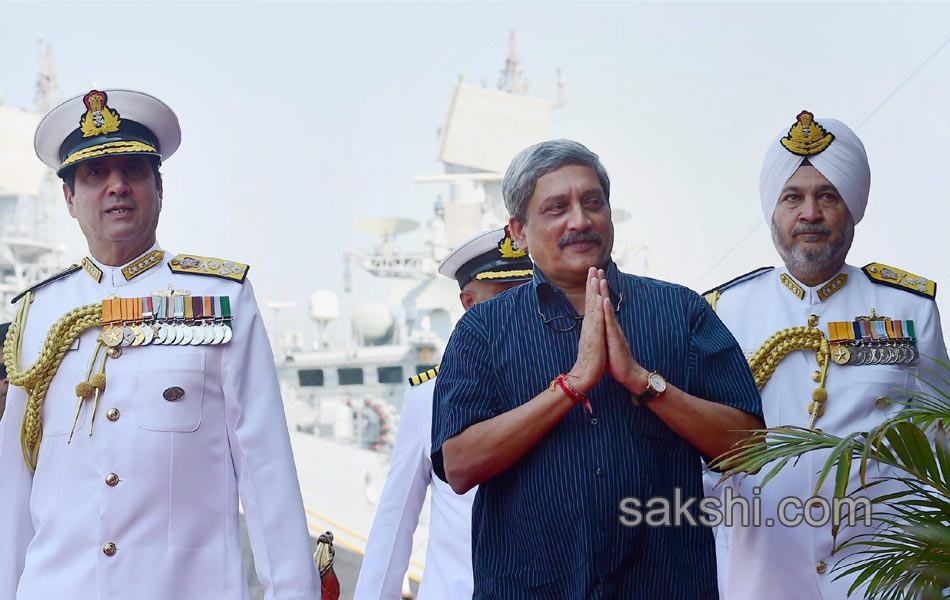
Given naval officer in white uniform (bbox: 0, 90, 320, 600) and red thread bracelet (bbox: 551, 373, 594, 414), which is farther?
naval officer in white uniform (bbox: 0, 90, 320, 600)

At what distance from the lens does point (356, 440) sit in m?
22.0

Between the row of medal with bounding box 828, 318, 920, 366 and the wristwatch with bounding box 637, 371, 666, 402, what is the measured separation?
1319 mm

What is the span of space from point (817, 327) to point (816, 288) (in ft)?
0.43

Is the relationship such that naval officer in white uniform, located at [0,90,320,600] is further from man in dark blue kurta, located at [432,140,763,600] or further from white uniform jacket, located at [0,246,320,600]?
man in dark blue kurta, located at [432,140,763,600]

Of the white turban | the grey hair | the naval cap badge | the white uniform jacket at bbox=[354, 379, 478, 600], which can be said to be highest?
the naval cap badge

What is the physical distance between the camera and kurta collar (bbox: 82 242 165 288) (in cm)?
326

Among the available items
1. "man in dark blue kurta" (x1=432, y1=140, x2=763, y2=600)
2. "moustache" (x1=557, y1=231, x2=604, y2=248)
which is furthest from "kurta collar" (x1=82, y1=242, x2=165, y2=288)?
"moustache" (x1=557, y1=231, x2=604, y2=248)

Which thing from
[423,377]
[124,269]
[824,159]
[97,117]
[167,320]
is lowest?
[423,377]

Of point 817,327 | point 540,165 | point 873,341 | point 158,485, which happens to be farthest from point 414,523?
point 540,165

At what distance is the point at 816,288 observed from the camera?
3496 millimetres

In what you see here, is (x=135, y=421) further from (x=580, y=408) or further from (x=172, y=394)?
(x=580, y=408)

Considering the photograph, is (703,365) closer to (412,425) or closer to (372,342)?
(412,425)

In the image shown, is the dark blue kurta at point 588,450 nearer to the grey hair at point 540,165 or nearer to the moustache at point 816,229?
the grey hair at point 540,165

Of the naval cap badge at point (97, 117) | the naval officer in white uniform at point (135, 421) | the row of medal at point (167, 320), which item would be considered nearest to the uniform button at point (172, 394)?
the naval officer in white uniform at point (135, 421)
